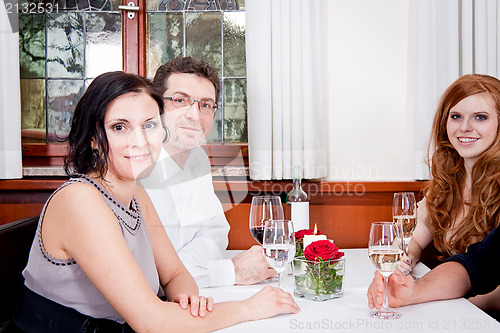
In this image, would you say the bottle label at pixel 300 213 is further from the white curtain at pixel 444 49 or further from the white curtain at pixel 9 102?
the white curtain at pixel 9 102

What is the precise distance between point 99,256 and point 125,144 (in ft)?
0.97

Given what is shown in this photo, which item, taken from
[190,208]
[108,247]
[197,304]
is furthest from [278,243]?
[190,208]

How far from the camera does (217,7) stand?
8.19ft

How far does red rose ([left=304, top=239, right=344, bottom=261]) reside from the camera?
1.21 meters

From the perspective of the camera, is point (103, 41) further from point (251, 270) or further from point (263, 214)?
point (251, 270)

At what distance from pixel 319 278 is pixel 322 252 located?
→ 78 millimetres

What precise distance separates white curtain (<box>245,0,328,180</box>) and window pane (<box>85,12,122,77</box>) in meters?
0.67

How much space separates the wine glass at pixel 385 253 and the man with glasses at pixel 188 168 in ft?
2.35

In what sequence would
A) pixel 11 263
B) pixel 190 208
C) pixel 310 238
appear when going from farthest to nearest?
1. pixel 190 208
2. pixel 11 263
3. pixel 310 238

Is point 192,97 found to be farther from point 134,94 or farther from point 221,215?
point 134,94

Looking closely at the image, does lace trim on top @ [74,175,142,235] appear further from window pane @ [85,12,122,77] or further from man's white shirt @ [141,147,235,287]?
window pane @ [85,12,122,77]

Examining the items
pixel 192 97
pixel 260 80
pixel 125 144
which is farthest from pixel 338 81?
pixel 125 144

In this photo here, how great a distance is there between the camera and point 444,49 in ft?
7.68

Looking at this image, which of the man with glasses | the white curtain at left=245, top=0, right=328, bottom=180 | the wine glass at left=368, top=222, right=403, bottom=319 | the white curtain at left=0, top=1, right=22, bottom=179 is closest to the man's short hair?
the man with glasses
